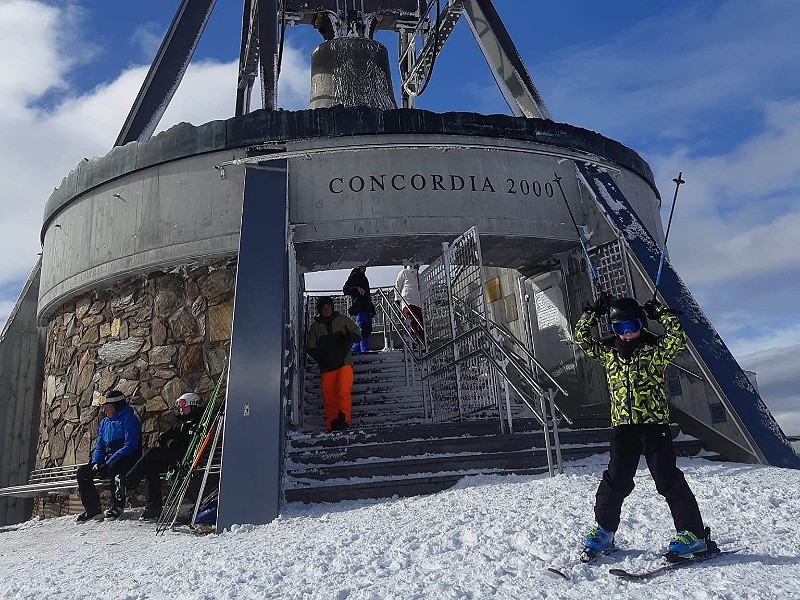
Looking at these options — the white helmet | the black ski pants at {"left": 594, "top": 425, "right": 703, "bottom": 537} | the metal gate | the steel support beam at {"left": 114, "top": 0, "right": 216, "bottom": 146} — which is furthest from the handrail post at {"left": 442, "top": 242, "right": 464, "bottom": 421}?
the steel support beam at {"left": 114, "top": 0, "right": 216, "bottom": 146}

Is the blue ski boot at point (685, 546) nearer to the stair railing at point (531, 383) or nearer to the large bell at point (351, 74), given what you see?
the stair railing at point (531, 383)

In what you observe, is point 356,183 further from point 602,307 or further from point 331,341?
point 602,307

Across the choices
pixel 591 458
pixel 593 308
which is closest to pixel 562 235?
pixel 591 458

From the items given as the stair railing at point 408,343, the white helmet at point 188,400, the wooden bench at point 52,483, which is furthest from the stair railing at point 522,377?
the wooden bench at point 52,483

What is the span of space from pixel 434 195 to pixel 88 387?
4.97 m

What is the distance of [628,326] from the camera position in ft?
12.4

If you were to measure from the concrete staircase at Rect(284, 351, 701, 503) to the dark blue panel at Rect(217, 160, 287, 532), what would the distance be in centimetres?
35

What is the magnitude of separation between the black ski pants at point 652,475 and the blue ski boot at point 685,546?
4 centimetres

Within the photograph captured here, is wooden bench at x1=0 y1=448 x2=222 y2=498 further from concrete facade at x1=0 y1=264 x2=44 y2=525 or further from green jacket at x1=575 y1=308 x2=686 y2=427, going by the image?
green jacket at x1=575 y1=308 x2=686 y2=427

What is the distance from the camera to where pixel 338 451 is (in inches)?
252

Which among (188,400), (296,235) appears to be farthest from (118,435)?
(296,235)

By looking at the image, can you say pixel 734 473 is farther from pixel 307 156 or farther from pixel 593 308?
pixel 307 156

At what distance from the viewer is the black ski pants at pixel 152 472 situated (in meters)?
6.65

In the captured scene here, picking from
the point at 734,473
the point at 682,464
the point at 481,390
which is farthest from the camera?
the point at 481,390
